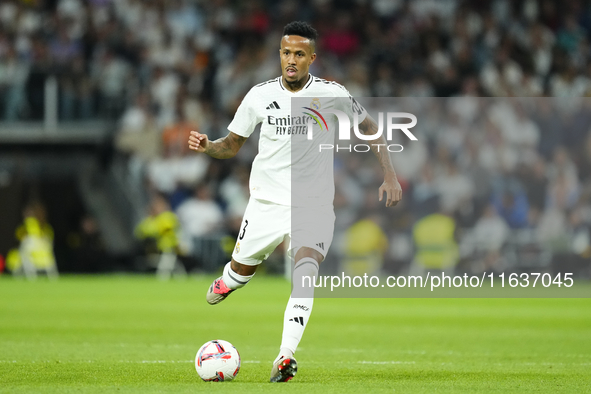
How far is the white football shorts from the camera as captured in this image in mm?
6785

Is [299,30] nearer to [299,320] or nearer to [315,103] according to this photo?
[315,103]

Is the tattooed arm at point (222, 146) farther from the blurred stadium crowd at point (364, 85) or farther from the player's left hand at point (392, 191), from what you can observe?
the blurred stadium crowd at point (364, 85)

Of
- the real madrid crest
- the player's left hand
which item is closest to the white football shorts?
the player's left hand

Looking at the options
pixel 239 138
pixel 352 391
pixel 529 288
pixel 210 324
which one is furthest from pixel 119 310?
pixel 529 288

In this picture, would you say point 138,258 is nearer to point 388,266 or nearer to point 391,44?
point 388,266

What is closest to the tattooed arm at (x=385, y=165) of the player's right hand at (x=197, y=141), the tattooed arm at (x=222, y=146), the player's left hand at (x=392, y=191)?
the player's left hand at (x=392, y=191)

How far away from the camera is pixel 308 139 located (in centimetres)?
699

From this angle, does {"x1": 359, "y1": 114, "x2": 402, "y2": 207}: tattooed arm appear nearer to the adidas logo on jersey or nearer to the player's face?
the player's face

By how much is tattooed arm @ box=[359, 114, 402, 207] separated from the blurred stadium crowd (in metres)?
11.2

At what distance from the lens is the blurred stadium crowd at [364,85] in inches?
742

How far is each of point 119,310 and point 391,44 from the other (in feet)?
36.9

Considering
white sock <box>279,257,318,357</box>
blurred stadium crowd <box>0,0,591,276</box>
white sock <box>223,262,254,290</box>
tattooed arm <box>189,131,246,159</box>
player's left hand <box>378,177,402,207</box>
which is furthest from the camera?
blurred stadium crowd <box>0,0,591,276</box>

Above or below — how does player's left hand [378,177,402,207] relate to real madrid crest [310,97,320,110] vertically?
below

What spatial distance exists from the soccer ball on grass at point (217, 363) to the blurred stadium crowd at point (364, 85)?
1206cm
